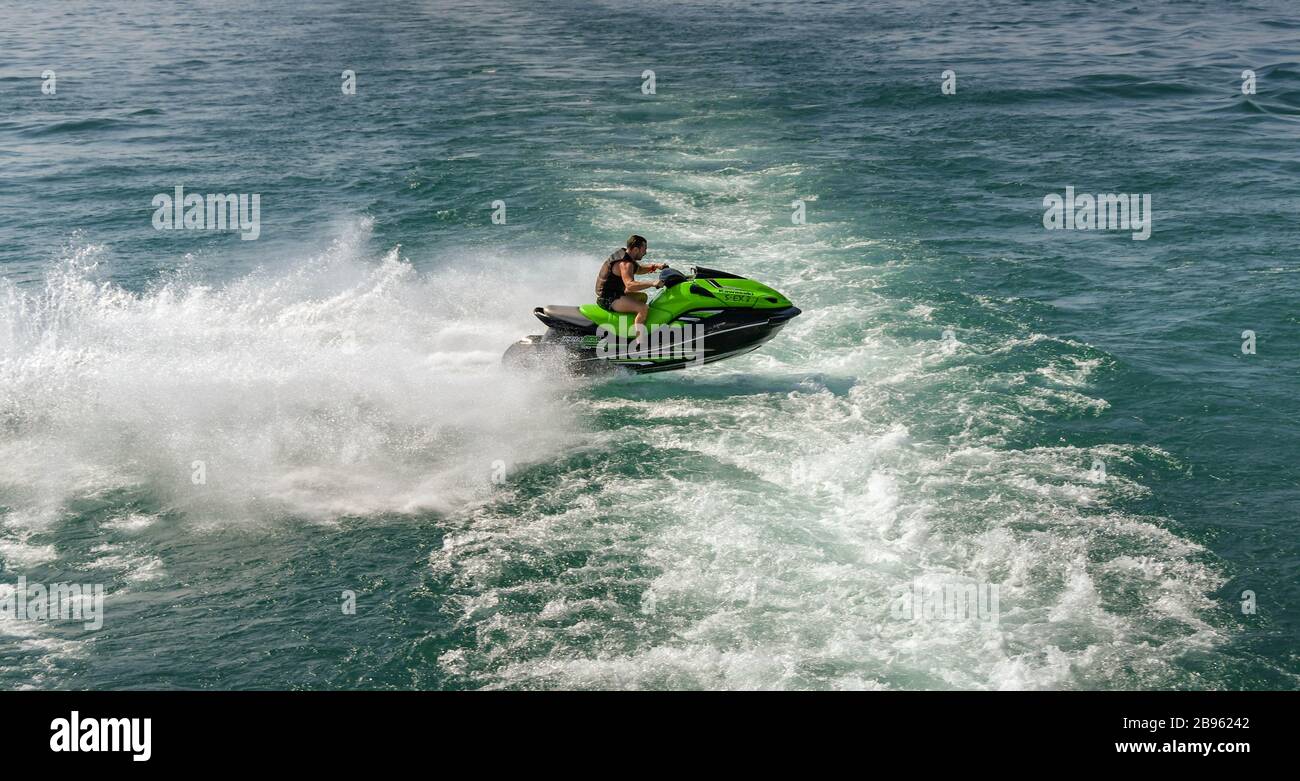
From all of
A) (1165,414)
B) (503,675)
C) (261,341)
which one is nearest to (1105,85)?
(1165,414)

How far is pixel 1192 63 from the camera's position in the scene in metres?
34.5

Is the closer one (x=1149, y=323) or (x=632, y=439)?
(x=632, y=439)

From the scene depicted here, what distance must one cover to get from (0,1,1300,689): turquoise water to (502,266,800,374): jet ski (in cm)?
A: 52

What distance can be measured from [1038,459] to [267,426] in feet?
32.1

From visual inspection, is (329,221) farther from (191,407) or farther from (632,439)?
(632,439)

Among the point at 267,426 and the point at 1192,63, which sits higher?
the point at 1192,63

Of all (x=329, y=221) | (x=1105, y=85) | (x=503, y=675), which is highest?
(x=1105, y=85)

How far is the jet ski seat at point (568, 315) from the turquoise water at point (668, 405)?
983 mm
